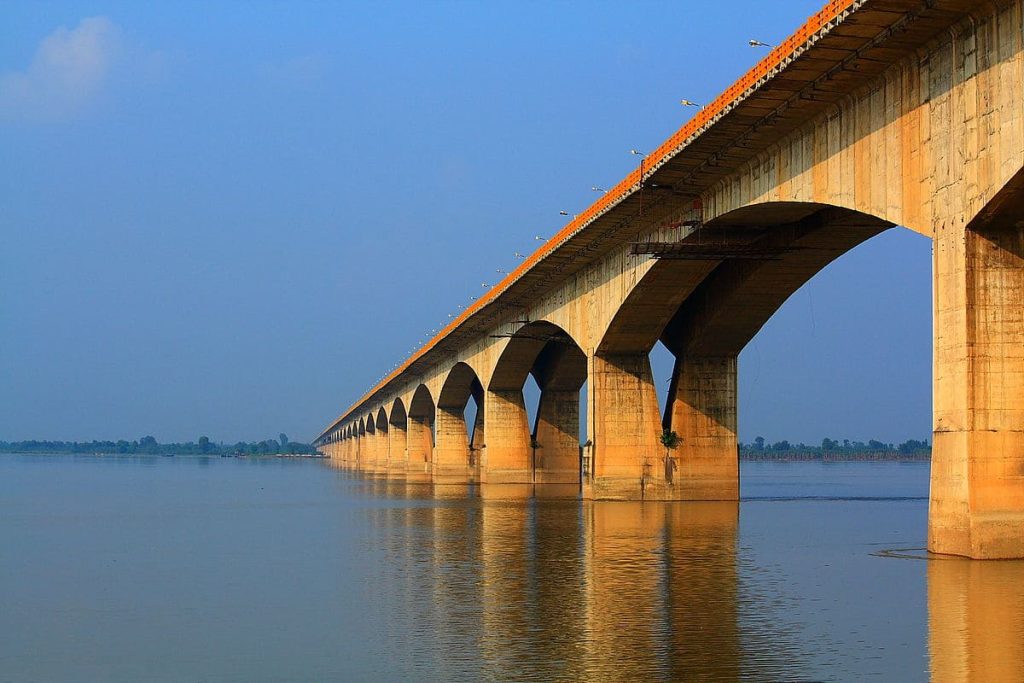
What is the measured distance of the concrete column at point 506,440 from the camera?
3334 inches

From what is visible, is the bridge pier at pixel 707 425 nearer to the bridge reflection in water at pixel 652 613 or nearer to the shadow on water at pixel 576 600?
the shadow on water at pixel 576 600

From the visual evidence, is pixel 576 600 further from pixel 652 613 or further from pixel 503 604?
pixel 652 613

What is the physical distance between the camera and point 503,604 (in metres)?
23.1

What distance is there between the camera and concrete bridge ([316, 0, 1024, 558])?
90.3 ft

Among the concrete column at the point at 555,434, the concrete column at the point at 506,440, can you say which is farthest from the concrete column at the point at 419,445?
the concrete column at the point at 555,434

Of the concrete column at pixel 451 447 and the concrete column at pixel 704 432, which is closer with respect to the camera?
the concrete column at pixel 704 432

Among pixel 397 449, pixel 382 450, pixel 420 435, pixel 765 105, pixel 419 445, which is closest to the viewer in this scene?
pixel 765 105

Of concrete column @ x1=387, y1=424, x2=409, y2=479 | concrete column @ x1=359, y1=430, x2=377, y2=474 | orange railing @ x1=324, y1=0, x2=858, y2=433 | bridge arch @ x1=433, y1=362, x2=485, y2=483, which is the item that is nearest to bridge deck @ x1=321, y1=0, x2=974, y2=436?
orange railing @ x1=324, y1=0, x2=858, y2=433

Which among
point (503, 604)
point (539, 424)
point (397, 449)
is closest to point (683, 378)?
point (539, 424)

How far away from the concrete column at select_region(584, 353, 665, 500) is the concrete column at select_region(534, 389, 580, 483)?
2474 centimetres

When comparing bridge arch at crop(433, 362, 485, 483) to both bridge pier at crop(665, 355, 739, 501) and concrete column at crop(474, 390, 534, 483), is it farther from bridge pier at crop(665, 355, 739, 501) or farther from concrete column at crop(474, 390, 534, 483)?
bridge pier at crop(665, 355, 739, 501)

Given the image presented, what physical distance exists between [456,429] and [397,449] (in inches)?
1659

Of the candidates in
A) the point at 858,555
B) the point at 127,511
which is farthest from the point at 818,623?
the point at 127,511

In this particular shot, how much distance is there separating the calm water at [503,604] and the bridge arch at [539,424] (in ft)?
127
